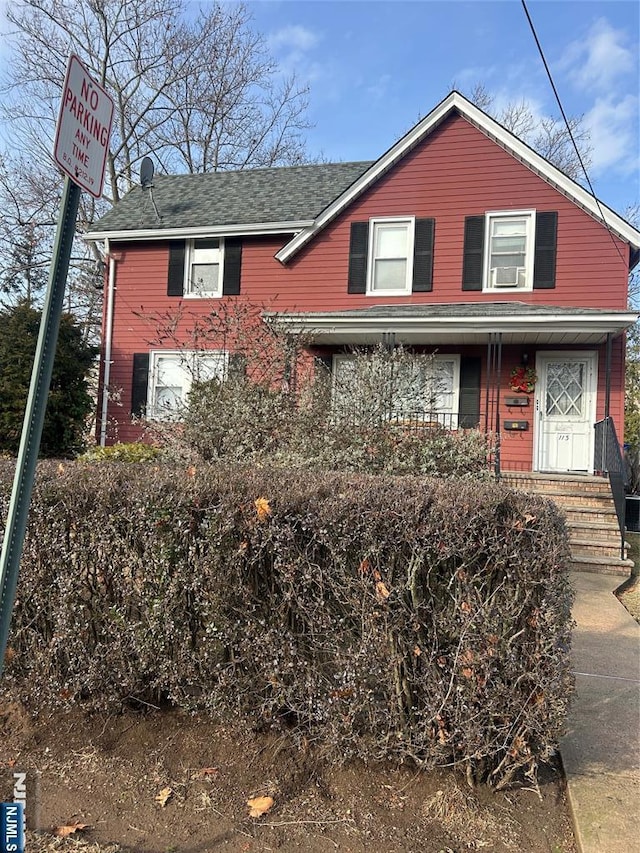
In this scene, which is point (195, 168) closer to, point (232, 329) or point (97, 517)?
point (232, 329)

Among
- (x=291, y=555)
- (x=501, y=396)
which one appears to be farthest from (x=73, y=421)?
(x=291, y=555)

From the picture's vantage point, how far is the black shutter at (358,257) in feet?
39.9

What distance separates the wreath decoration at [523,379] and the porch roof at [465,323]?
1.75 ft

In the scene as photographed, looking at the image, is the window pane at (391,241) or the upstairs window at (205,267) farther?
the upstairs window at (205,267)

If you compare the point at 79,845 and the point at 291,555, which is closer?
the point at 79,845

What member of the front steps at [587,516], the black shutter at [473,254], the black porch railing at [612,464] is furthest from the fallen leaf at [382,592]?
the black shutter at [473,254]

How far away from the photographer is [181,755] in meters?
2.59

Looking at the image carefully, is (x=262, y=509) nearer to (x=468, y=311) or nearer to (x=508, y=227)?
(x=468, y=311)

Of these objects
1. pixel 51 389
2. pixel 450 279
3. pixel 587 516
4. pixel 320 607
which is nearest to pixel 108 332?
pixel 51 389

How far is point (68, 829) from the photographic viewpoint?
2.13 metres

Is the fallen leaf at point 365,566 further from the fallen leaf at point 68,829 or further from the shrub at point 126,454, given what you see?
the shrub at point 126,454

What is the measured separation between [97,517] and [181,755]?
1.13 meters

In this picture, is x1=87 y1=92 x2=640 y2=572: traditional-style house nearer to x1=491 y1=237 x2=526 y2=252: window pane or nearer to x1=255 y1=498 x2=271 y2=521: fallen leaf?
x1=491 y1=237 x2=526 y2=252: window pane

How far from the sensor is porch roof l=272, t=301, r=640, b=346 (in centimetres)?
969
